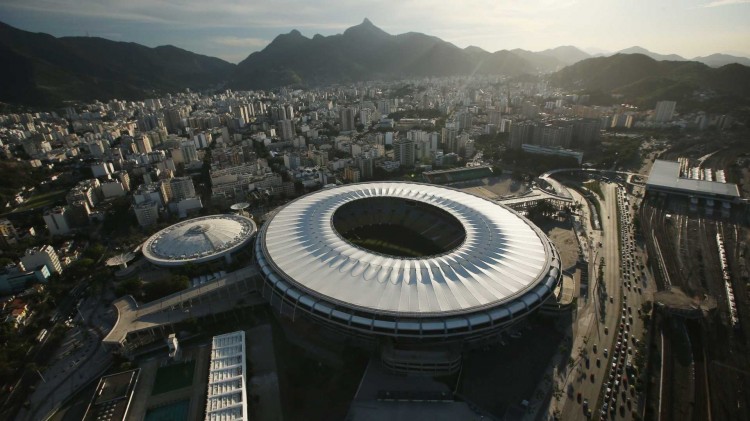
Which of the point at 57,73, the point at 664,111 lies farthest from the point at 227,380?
the point at 57,73

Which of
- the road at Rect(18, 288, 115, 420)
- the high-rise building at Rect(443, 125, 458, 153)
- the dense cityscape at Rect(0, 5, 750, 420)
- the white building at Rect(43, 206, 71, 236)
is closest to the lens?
the dense cityscape at Rect(0, 5, 750, 420)

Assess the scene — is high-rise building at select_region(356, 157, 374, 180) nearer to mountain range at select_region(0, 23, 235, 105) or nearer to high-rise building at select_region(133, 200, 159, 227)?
high-rise building at select_region(133, 200, 159, 227)

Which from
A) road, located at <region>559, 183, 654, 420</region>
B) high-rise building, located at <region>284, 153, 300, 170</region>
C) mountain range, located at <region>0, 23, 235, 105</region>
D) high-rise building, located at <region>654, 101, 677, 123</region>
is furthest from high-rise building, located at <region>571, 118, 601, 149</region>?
mountain range, located at <region>0, 23, 235, 105</region>

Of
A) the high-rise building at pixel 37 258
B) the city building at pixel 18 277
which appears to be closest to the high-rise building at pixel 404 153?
the high-rise building at pixel 37 258

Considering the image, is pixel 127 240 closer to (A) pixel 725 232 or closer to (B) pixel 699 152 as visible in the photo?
(A) pixel 725 232

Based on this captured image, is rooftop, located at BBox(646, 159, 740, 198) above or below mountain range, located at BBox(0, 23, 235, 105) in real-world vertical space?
below

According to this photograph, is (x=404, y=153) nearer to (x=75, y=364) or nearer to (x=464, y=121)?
(x=464, y=121)

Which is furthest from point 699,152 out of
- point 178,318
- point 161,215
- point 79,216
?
point 79,216
